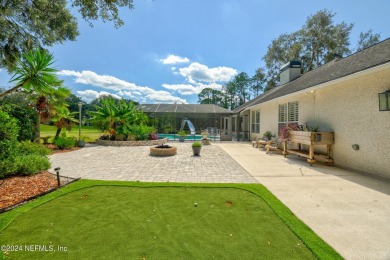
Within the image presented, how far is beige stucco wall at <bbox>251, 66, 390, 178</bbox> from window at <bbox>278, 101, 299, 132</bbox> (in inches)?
76.9

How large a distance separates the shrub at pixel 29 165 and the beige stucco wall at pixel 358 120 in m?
11.6

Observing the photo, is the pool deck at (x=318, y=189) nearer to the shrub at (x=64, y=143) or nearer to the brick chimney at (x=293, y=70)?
the shrub at (x=64, y=143)

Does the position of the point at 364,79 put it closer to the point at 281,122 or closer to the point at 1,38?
the point at 281,122

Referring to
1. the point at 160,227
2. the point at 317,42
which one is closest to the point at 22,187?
the point at 160,227

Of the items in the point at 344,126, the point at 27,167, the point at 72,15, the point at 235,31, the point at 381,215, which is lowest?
the point at 381,215

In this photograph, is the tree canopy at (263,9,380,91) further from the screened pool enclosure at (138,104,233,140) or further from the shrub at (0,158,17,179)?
the shrub at (0,158,17,179)

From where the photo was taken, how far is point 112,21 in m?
7.02

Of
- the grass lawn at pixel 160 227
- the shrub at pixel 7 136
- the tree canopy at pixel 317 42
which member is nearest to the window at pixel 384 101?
the grass lawn at pixel 160 227

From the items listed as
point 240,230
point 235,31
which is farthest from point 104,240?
point 235,31

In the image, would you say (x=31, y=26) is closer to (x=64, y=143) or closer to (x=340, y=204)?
(x=64, y=143)

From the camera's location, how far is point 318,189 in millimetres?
5312

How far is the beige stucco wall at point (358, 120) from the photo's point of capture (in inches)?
249

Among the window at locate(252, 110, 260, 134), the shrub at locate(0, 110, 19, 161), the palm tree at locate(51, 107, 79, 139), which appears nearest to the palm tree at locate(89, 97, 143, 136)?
the palm tree at locate(51, 107, 79, 139)

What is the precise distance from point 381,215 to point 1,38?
15.2 m
